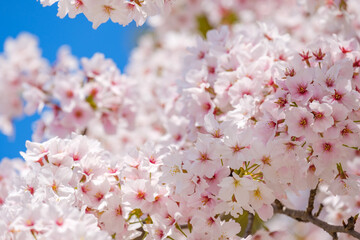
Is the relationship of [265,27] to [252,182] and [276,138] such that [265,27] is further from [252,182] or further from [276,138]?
[252,182]

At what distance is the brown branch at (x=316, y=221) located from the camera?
2.32 metres

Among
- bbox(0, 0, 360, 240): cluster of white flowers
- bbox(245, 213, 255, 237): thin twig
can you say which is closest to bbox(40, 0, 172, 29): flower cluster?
bbox(0, 0, 360, 240): cluster of white flowers

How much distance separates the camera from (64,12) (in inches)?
82.7

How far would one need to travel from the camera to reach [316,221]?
8.11ft

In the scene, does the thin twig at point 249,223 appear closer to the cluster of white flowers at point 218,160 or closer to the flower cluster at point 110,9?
the cluster of white flowers at point 218,160

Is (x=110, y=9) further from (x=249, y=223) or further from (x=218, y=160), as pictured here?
(x=249, y=223)

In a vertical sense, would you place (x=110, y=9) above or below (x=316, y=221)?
above

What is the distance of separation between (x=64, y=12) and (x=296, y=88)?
3.57 ft

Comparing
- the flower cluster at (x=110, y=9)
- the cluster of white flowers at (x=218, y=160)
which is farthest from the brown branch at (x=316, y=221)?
the flower cluster at (x=110, y=9)

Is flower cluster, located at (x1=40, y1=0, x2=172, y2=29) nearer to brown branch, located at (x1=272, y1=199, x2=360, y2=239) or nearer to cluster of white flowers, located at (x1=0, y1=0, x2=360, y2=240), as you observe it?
cluster of white flowers, located at (x1=0, y1=0, x2=360, y2=240)

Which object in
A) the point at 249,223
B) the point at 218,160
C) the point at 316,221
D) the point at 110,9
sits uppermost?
the point at 110,9

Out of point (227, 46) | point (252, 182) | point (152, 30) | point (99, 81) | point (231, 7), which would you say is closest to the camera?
point (252, 182)

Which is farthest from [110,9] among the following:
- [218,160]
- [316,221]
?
[316,221]

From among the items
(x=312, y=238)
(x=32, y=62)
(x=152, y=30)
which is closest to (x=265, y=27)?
(x=32, y=62)
